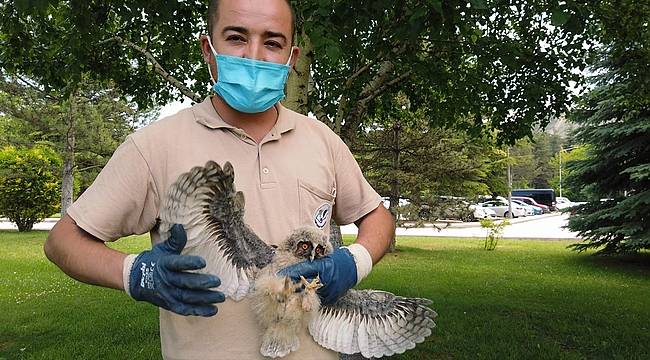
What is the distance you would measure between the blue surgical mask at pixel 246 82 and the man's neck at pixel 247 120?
0.09 ft

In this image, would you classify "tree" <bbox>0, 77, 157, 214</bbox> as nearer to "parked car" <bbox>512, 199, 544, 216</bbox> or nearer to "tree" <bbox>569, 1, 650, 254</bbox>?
"tree" <bbox>569, 1, 650, 254</bbox>

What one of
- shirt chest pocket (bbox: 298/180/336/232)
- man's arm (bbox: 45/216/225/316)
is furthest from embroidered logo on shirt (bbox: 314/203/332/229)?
man's arm (bbox: 45/216/225/316)

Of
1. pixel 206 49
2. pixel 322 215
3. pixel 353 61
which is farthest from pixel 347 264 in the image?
pixel 353 61

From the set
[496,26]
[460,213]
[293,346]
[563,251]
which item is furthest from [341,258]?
[563,251]

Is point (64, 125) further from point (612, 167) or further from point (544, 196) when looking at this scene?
point (544, 196)

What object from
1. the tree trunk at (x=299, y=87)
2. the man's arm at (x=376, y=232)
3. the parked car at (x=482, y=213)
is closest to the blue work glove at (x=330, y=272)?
the man's arm at (x=376, y=232)

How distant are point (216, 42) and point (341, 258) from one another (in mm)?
877

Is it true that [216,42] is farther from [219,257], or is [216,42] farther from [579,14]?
[579,14]

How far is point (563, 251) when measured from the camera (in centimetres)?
1702

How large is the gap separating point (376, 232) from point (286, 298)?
0.58 m

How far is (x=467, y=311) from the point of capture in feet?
26.4

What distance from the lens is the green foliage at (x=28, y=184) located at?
2120 centimetres

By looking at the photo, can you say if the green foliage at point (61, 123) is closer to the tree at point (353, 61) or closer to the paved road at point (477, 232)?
the paved road at point (477, 232)

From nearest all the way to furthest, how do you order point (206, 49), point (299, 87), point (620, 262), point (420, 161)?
1. point (206, 49)
2. point (299, 87)
3. point (620, 262)
4. point (420, 161)
